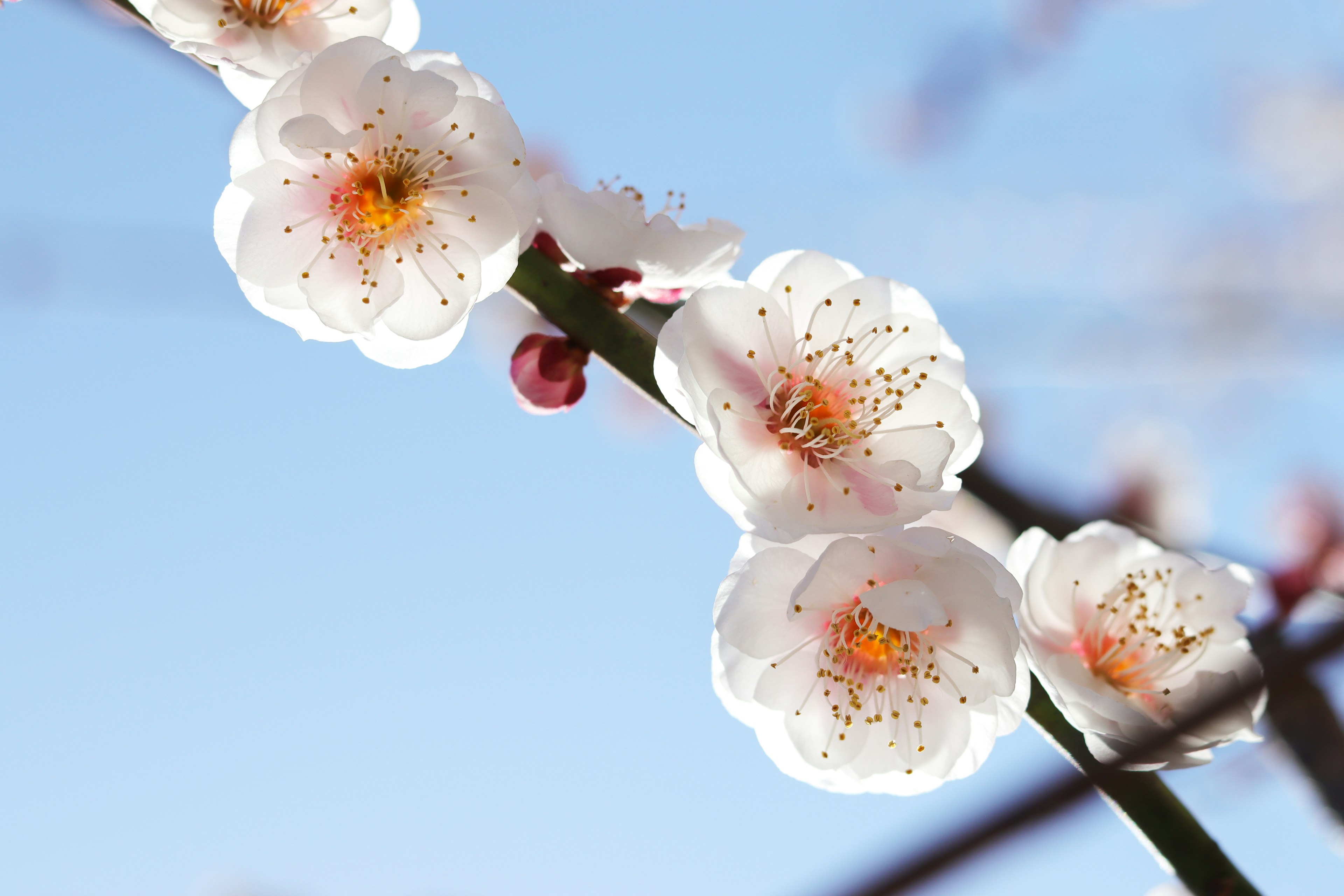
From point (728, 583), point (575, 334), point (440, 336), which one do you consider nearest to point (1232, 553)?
point (728, 583)

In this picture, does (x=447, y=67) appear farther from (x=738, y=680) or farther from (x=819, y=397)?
(x=738, y=680)

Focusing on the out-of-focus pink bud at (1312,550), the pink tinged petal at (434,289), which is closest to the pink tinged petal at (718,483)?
the pink tinged petal at (434,289)

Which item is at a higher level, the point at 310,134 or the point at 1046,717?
the point at 310,134

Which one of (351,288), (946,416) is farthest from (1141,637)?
(351,288)

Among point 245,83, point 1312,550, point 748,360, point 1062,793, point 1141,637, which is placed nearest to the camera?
point 1062,793

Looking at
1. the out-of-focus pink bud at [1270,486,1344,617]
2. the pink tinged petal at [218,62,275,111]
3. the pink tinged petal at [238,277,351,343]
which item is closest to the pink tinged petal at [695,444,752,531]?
the pink tinged petal at [238,277,351,343]

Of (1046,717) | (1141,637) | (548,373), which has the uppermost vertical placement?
(548,373)

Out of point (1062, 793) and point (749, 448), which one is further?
point (749, 448)

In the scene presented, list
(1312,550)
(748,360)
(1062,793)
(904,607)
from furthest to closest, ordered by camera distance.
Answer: (1312,550) < (748,360) < (904,607) < (1062,793)
